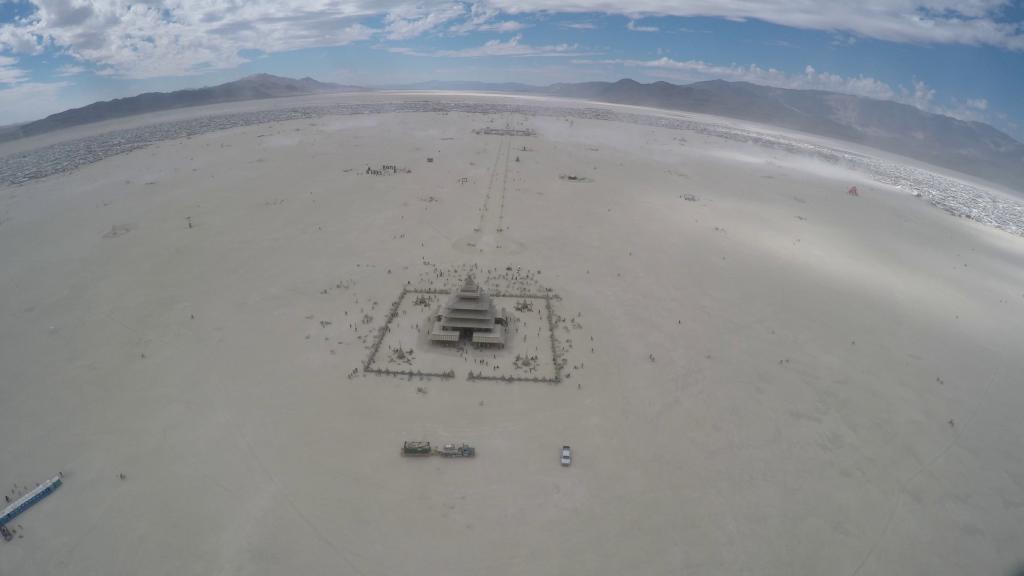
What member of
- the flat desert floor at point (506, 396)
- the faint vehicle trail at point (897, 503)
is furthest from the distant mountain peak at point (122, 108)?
the faint vehicle trail at point (897, 503)

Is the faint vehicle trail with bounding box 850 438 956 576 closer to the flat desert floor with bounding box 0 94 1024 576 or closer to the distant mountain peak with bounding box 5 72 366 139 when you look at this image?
the flat desert floor with bounding box 0 94 1024 576

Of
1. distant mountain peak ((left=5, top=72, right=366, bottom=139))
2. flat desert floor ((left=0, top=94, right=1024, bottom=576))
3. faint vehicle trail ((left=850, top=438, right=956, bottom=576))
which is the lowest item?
faint vehicle trail ((left=850, top=438, right=956, bottom=576))

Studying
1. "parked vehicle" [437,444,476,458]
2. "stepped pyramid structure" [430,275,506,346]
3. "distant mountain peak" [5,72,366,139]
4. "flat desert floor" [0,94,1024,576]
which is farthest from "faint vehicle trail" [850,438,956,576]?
"distant mountain peak" [5,72,366,139]

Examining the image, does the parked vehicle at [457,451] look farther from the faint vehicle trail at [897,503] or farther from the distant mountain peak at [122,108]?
the distant mountain peak at [122,108]

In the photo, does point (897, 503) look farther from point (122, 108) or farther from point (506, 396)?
point (122, 108)

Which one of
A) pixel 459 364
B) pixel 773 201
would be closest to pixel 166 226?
pixel 459 364

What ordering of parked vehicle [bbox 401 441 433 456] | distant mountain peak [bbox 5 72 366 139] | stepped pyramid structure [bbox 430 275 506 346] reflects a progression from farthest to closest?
distant mountain peak [bbox 5 72 366 139] → stepped pyramid structure [bbox 430 275 506 346] → parked vehicle [bbox 401 441 433 456]
